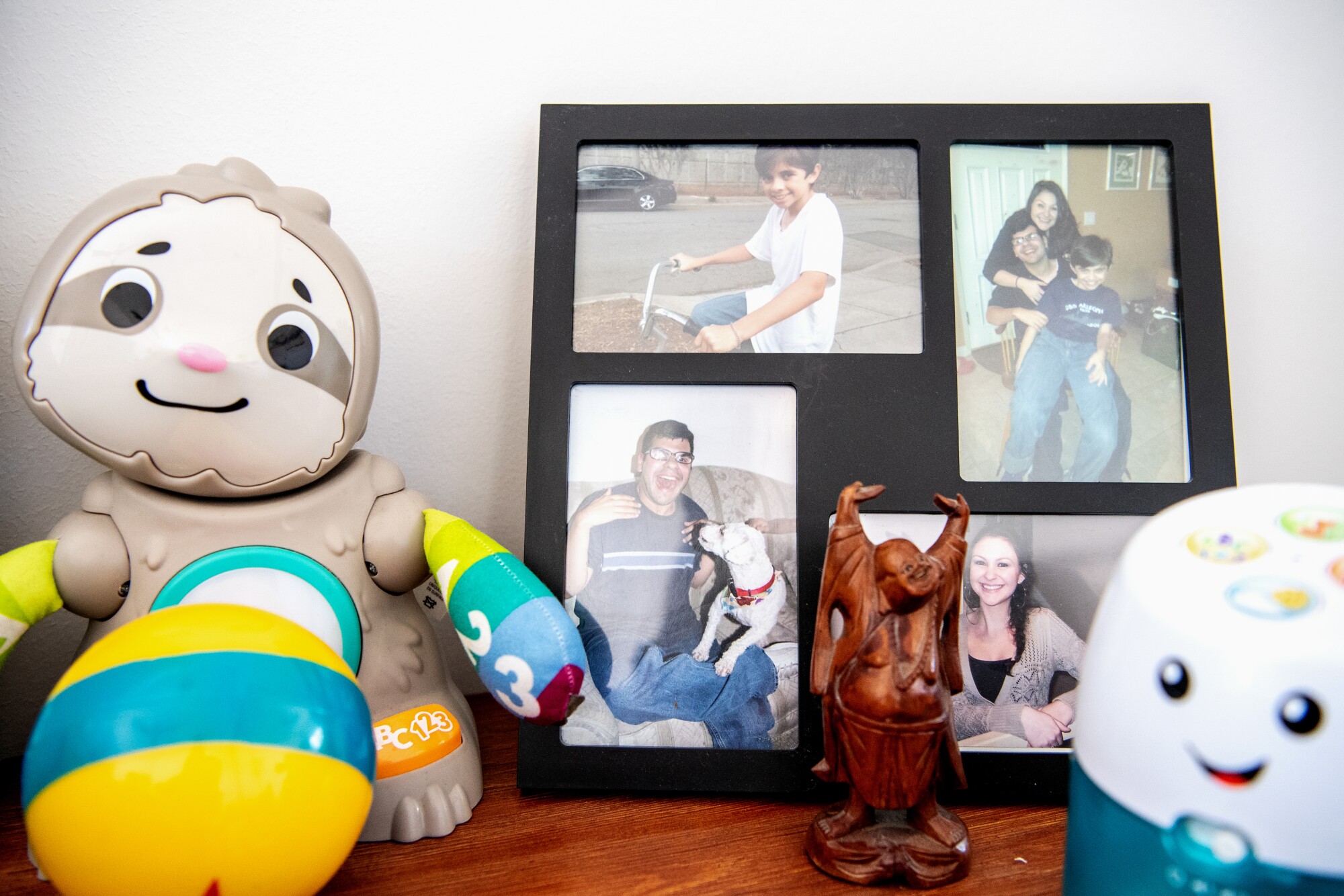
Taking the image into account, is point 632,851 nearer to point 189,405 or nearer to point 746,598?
point 746,598

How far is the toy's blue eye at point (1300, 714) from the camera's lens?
40 centimetres

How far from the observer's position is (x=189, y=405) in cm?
63

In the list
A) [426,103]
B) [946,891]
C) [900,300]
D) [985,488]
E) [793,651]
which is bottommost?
[946,891]

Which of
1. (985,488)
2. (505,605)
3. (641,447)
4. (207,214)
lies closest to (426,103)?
(207,214)

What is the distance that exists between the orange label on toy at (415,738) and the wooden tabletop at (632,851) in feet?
0.18

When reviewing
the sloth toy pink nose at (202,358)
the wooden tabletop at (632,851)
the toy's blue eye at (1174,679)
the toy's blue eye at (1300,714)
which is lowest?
the wooden tabletop at (632,851)

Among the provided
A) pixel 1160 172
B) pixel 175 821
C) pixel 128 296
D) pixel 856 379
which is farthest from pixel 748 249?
pixel 175 821

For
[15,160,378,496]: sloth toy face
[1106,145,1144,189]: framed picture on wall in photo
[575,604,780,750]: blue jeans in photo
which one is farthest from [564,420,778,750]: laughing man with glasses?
[1106,145,1144,189]: framed picture on wall in photo

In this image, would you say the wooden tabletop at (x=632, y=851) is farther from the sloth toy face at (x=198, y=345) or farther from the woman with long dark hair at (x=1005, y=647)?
the sloth toy face at (x=198, y=345)

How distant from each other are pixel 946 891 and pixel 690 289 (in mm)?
514

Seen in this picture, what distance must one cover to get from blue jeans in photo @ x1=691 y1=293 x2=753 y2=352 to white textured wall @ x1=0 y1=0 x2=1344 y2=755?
215 millimetres

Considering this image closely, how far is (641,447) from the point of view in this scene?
2.49ft

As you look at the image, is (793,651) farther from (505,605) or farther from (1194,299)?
(1194,299)

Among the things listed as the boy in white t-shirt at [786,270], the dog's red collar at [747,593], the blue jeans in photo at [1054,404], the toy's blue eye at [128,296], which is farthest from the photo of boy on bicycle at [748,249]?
the toy's blue eye at [128,296]
